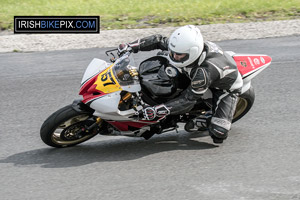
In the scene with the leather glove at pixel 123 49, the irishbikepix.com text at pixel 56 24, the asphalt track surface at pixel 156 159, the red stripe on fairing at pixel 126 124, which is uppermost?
the irishbikepix.com text at pixel 56 24

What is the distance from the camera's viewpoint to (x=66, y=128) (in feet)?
18.7

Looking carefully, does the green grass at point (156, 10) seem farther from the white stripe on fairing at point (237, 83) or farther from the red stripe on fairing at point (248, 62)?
the white stripe on fairing at point (237, 83)

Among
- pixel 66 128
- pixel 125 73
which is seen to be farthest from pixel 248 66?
pixel 66 128

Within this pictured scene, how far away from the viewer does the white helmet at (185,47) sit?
534cm

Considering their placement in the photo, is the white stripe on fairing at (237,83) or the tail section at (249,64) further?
the tail section at (249,64)

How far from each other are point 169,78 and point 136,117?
0.52m

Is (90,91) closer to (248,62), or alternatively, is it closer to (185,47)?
(185,47)

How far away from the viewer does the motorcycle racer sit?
5.38 metres

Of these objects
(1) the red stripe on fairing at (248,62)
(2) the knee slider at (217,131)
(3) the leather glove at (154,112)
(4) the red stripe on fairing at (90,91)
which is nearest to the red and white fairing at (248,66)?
(1) the red stripe on fairing at (248,62)

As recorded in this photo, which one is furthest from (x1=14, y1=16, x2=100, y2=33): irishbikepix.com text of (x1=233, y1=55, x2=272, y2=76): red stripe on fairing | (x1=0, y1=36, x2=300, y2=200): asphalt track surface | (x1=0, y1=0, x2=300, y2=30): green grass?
(x1=233, y1=55, x2=272, y2=76): red stripe on fairing

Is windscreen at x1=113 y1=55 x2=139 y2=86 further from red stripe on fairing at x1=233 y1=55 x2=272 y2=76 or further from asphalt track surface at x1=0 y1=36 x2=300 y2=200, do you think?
red stripe on fairing at x1=233 y1=55 x2=272 y2=76

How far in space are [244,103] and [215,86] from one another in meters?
0.69

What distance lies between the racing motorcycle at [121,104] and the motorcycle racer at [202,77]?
0.14 meters

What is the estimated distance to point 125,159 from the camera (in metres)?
5.68
